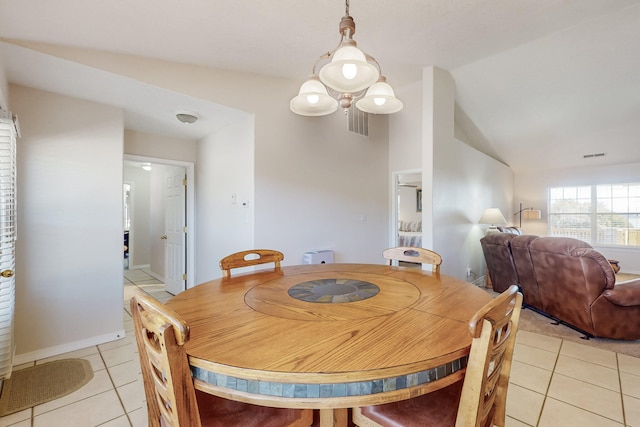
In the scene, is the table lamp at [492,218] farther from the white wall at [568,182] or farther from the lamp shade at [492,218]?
the white wall at [568,182]

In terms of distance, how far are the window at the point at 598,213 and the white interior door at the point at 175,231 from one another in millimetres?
7815

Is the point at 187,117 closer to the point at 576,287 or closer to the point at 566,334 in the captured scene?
the point at 576,287

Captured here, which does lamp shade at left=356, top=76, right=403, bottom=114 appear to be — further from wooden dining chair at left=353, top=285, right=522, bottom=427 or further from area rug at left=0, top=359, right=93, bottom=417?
area rug at left=0, top=359, right=93, bottom=417

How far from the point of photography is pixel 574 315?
2.84m

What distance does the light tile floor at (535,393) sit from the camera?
1730 millimetres

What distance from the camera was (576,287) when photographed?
2.76 meters

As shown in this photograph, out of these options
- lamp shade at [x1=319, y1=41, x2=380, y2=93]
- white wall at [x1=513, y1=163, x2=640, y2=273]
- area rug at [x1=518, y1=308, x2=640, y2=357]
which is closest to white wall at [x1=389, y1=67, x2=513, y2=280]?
area rug at [x1=518, y1=308, x2=640, y2=357]

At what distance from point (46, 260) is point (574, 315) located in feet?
16.2

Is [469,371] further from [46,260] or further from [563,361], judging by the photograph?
[46,260]

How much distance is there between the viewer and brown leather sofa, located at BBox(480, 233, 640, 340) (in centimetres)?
257

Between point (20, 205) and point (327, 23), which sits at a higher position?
point (327, 23)

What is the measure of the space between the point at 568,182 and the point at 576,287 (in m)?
5.10

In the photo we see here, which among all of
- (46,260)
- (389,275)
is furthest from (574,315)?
(46,260)

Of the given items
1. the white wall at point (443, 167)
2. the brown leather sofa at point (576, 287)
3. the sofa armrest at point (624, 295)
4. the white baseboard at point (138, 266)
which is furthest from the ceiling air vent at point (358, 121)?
the white baseboard at point (138, 266)
